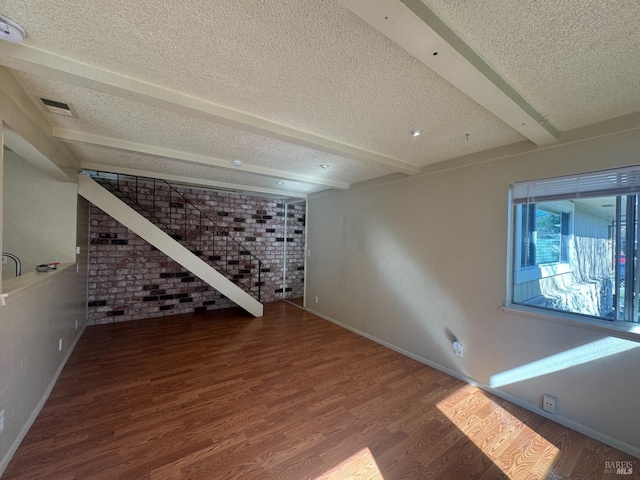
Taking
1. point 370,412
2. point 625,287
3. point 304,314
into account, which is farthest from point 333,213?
point 625,287

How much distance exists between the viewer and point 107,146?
240 centimetres

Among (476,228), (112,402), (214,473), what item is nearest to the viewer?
(214,473)

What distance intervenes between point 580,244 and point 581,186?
0.48 meters

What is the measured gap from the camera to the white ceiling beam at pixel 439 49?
37.1 inches

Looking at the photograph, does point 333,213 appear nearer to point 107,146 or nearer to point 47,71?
point 107,146

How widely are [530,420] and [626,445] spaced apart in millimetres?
524

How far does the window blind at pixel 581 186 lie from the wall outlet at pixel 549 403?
66.1 inches

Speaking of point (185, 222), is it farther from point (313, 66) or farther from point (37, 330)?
point (313, 66)

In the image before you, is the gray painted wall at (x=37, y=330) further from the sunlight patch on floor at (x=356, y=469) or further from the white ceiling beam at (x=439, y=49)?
the white ceiling beam at (x=439, y=49)

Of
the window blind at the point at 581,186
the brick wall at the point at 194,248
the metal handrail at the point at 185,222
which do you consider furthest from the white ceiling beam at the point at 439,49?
the brick wall at the point at 194,248

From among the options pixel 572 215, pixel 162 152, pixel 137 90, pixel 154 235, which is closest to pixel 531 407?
pixel 572 215

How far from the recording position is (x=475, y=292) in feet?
8.48

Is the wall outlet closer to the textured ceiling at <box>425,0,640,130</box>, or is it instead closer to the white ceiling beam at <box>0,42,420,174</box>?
the textured ceiling at <box>425,0,640,130</box>

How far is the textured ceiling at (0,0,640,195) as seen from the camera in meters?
1.03
